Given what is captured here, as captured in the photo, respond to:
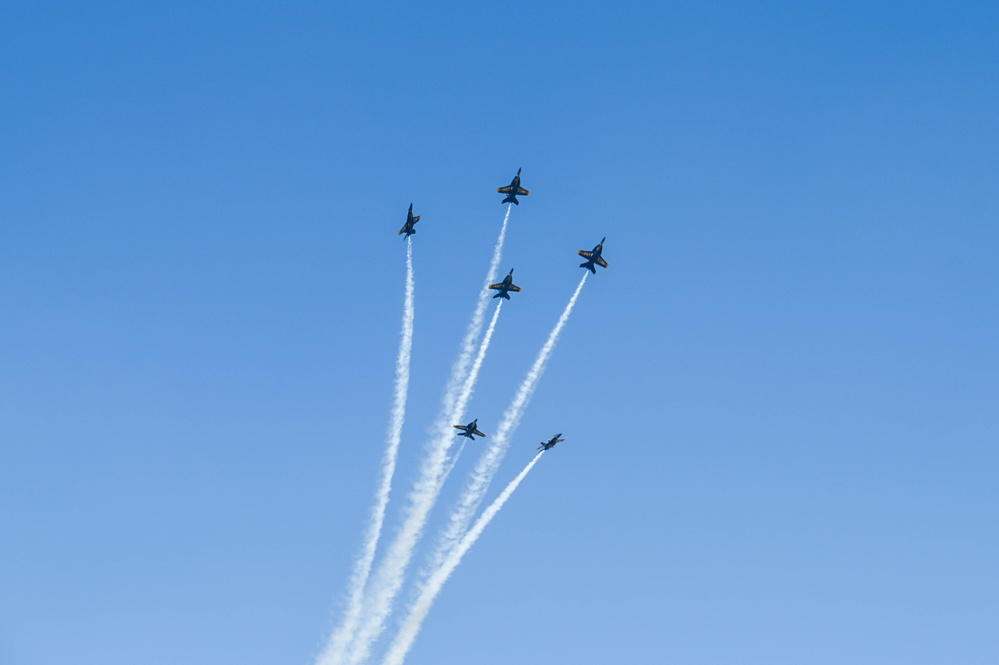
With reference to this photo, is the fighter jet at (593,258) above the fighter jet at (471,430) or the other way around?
above

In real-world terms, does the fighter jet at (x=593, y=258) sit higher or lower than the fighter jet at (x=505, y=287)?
higher

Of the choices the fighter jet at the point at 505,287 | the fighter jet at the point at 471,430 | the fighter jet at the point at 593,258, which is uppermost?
the fighter jet at the point at 593,258

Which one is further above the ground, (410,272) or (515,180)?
(515,180)

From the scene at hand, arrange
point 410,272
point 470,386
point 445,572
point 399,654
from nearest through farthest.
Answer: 1. point 399,654
2. point 445,572
3. point 470,386
4. point 410,272

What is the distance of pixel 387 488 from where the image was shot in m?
99.4

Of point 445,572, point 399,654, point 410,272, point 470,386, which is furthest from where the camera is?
point 410,272

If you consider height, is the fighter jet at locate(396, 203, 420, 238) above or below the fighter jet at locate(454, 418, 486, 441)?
→ above

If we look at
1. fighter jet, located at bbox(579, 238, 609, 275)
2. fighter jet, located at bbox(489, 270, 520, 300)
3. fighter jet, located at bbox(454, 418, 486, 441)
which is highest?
fighter jet, located at bbox(579, 238, 609, 275)

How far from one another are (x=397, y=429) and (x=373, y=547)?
48.7ft

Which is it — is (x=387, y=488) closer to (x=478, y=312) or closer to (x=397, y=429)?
(x=397, y=429)

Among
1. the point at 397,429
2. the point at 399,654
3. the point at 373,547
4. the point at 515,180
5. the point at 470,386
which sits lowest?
the point at 399,654

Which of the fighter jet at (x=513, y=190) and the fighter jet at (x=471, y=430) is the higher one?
the fighter jet at (x=513, y=190)

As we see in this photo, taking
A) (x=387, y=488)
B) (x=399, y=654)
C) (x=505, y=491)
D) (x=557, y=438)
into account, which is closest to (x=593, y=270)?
(x=557, y=438)

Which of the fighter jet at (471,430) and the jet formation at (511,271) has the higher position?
the jet formation at (511,271)
